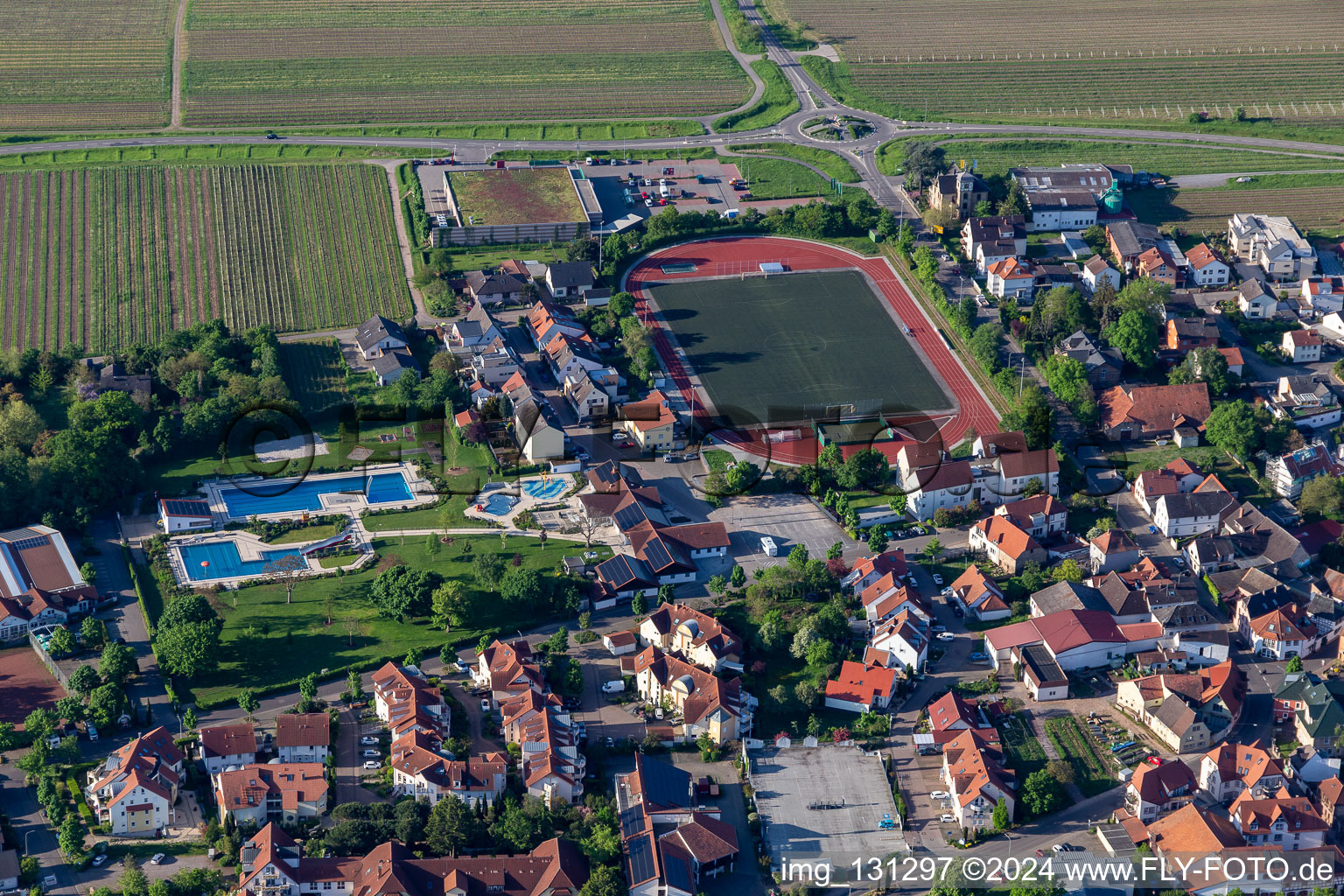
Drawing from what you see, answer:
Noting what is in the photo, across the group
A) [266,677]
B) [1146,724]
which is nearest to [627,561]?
[266,677]

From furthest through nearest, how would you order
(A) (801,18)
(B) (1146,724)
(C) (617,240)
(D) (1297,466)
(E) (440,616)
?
1. (A) (801,18)
2. (C) (617,240)
3. (D) (1297,466)
4. (E) (440,616)
5. (B) (1146,724)

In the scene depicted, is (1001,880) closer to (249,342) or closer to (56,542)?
(56,542)

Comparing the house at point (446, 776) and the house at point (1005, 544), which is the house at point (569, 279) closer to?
the house at point (1005, 544)

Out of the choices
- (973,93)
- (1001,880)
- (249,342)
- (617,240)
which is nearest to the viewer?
(1001,880)

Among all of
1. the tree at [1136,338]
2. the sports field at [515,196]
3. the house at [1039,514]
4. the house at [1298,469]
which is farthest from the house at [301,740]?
the tree at [1136,338]

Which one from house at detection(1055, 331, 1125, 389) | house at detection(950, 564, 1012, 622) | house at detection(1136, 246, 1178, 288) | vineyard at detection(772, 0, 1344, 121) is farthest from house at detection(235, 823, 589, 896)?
vineyard at detection(772, 0, 1344, 121)

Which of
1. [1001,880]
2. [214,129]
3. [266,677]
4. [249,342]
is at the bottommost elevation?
[1001,880]

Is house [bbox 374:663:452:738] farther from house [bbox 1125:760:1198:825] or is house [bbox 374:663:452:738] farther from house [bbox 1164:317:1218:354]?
house [bbox 1164:317:1218:354]
